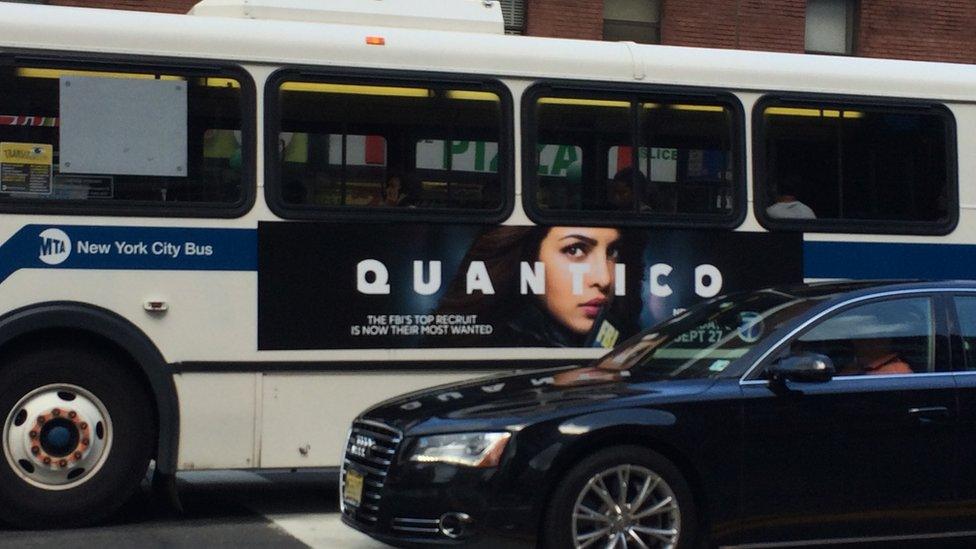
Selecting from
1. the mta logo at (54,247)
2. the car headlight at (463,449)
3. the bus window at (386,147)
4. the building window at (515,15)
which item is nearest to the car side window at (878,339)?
the car headlight at (463,449)

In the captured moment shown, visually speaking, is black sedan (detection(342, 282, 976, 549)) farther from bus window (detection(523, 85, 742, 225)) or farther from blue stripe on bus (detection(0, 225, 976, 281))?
bus window (detection(523, 85, 742, 225))

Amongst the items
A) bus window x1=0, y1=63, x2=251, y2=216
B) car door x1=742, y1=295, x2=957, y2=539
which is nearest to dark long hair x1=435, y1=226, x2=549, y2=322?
bus window x1=0, y1=63, x2=251, y2=216

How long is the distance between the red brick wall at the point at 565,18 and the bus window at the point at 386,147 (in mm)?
10635

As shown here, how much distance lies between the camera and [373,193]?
9.78 metres

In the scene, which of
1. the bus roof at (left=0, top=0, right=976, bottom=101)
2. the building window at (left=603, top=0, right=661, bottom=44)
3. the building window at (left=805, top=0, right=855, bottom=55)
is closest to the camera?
the bus roof at (left=0, top=0, right=976, bottom=101)

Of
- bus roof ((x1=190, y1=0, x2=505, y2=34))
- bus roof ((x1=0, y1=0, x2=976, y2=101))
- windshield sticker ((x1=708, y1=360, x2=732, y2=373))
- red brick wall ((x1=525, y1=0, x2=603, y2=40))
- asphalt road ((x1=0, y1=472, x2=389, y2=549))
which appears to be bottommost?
asphalt road ((x1=0, y1=472, x2=389, y2=549))

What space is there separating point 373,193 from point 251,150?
0.77m

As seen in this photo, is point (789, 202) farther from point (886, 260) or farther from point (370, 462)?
point (370, 462)

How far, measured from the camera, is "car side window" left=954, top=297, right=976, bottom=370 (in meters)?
8.06

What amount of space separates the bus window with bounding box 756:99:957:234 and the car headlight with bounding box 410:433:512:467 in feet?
12.8

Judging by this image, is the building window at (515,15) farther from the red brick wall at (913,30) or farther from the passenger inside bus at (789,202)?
the passenger inside bus at (789,202)

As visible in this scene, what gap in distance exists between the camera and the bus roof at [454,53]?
9281 mm

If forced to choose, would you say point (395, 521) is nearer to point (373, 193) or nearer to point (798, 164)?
point (373, 193)

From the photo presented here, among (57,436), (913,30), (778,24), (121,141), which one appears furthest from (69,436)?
(913,30)
